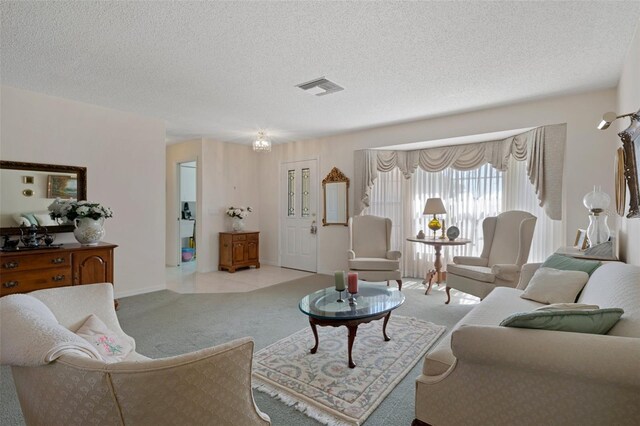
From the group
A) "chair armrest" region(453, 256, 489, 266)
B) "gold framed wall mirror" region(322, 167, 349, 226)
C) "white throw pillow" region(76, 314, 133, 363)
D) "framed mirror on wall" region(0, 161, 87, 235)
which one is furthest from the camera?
"gold framed wall mirror" region(322, 167, 349, 226)

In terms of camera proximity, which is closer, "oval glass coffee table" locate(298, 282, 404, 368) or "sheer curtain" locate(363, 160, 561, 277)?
"oval glass coffee table" locate(298, 282, 404, 368)

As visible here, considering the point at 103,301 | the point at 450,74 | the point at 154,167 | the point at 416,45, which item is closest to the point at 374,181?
the point at 450,74

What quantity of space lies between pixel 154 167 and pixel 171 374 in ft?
14.3

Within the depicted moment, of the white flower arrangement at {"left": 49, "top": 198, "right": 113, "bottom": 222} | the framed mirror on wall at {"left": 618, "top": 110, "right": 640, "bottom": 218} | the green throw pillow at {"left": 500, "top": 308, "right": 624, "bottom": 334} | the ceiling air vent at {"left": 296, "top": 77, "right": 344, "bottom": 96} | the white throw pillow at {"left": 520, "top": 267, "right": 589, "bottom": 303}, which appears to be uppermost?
the ceiling air vent at {"left": 296, "top": 77, "right": 344, "bottom": 96}

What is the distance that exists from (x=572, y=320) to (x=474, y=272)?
239cm

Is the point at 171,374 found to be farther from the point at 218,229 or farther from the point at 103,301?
the point at 218,229

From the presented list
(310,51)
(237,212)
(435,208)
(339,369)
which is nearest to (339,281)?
(339,369)

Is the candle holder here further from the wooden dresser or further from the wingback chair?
the wooden dresser

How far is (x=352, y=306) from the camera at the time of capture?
8.21 feet

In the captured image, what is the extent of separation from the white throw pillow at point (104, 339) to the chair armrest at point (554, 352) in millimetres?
1554

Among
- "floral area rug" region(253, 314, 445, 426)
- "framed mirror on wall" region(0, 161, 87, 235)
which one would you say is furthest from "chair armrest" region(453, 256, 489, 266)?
"framed mirror on wall" region(0, 161, 87, 235)

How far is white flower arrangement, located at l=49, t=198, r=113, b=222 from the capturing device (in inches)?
137

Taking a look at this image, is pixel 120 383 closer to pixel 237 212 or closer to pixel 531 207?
pixel 531 207

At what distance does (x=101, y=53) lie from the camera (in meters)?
2.68
